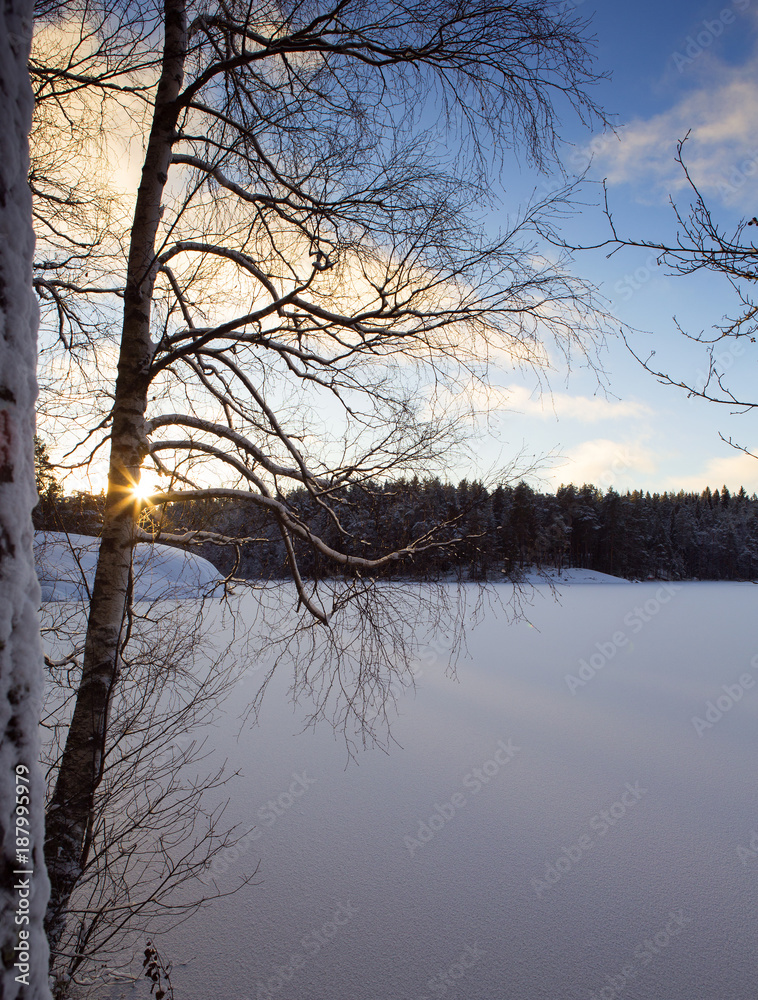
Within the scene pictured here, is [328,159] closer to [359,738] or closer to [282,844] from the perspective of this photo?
[282,844]

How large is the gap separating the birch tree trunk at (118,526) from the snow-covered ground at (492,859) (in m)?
1.11

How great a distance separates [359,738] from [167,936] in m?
3.22

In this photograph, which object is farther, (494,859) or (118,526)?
(494,859)

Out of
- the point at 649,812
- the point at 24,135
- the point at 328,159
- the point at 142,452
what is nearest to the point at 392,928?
the point at 649,812

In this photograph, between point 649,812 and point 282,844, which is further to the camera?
point 649,812

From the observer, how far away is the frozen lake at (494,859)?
8.46 feet

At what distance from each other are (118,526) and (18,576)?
5.58 ft

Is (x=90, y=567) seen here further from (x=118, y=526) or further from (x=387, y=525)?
(x=387, y=525)

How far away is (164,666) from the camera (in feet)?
8.78

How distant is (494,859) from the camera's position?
3.52m

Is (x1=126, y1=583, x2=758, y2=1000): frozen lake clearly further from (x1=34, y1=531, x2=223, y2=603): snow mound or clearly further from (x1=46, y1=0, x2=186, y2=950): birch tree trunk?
(x1=34, y1=531, x2=223, y2=603): snow mound

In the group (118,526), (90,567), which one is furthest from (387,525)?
(90,567)

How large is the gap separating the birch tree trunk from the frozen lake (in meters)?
1.13

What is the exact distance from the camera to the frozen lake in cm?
258
